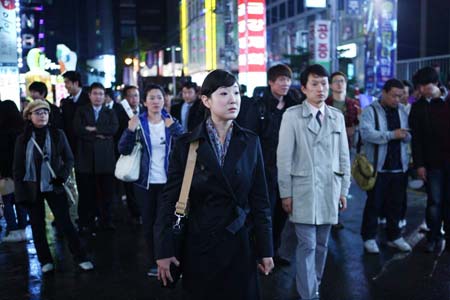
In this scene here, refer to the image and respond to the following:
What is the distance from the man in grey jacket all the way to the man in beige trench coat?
1.63 meters

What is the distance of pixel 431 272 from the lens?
5766mm

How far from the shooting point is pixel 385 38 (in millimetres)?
16188

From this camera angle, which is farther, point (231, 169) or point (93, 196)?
point (93, 196)

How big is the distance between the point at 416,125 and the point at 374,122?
0.50 meters

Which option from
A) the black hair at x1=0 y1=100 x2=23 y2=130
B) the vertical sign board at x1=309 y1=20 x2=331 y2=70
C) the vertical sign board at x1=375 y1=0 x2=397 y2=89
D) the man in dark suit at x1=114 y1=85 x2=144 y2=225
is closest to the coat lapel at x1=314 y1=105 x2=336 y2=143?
the man in dark suit at x1=114 y1=85 x2=144 y2=225

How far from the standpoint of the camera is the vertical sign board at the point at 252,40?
20.0 metres

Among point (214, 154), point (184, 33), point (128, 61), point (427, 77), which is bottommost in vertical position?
point (214, 154)

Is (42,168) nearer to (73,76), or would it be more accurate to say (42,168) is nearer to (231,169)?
(73,76)

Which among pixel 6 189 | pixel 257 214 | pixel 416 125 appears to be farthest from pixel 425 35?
pixel 257 214

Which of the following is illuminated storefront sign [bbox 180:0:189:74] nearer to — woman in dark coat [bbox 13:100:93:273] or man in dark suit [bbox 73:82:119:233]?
man in dark suit [bbox 73:82:119:233]

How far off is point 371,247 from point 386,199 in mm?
596

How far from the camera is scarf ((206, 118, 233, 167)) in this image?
323 centimetres

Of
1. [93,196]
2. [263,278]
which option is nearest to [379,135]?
[263,278]

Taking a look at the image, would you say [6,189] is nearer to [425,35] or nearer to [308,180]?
[308,180]
